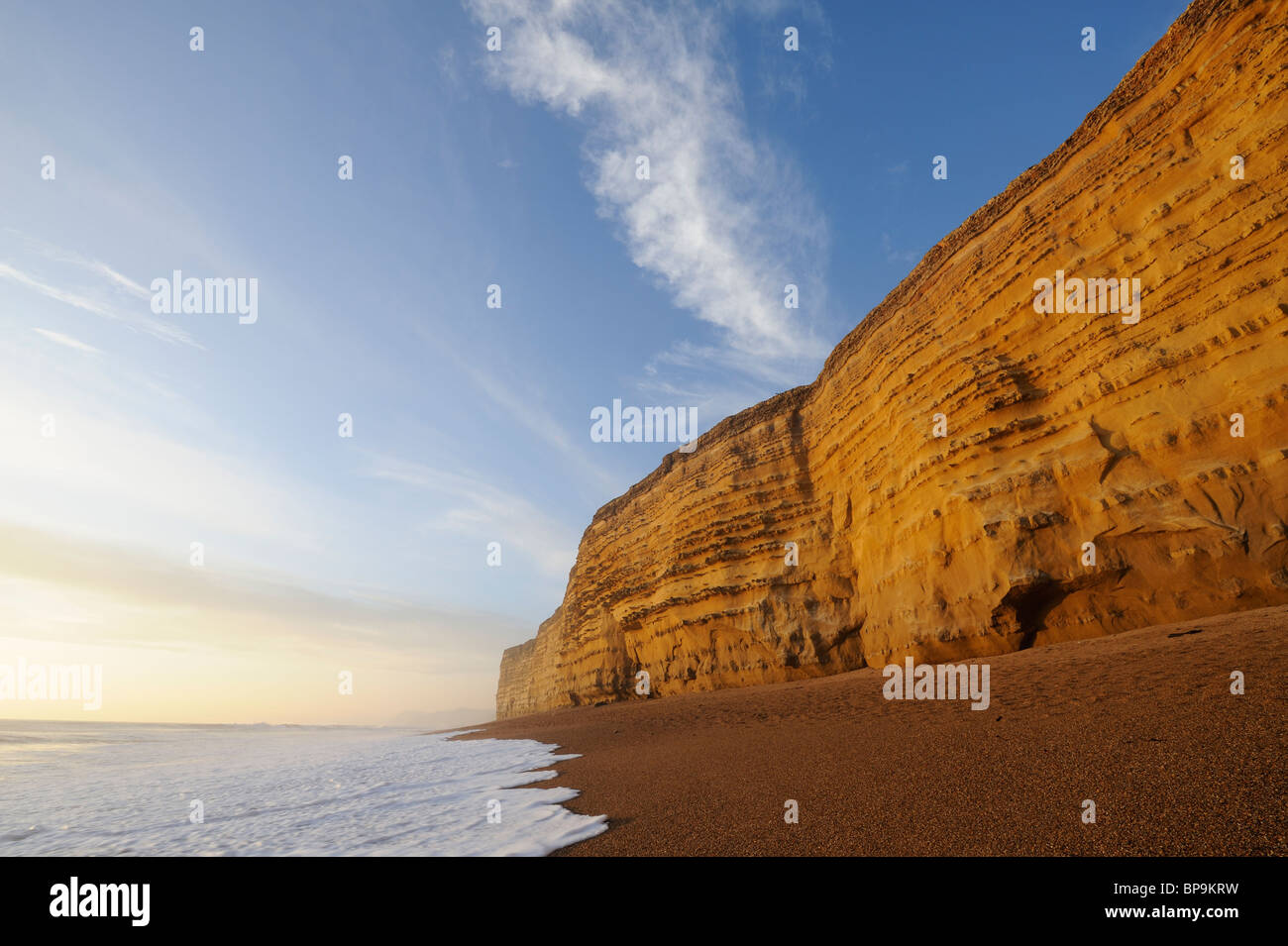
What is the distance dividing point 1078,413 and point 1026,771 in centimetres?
985

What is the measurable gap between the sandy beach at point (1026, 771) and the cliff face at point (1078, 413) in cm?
215

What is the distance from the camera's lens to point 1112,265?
11992 millimetres

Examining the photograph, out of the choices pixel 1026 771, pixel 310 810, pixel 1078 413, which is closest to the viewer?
pixel 1026 771

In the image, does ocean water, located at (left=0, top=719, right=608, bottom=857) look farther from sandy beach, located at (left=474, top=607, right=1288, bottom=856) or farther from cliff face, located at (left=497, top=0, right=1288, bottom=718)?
cliff face, located at (left=497, top=0, right=1288, bottom=718)

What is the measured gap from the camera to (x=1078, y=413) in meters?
12.2

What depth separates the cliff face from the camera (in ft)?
32.1

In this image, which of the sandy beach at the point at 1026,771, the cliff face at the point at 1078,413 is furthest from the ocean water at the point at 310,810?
the cliff face at the point at 1078,413

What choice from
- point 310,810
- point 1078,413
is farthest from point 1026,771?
point 1078,413

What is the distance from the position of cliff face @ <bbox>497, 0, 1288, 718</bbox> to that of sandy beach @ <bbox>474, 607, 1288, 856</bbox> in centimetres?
215

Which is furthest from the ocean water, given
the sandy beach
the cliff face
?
the cliff face

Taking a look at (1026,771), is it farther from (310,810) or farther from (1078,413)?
(1078,413)
